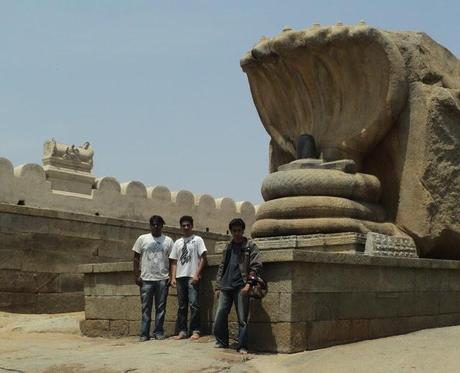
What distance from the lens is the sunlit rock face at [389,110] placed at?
9.39 metres

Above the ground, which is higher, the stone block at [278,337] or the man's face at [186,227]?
the man's face at [186,227]

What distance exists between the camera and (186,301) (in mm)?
8016

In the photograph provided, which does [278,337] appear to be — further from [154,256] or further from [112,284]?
[112,284]

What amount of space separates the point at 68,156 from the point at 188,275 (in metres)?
6.87

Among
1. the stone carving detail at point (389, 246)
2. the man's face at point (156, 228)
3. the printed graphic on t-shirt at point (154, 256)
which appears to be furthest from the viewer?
the stone carving detail at point (389, 246)

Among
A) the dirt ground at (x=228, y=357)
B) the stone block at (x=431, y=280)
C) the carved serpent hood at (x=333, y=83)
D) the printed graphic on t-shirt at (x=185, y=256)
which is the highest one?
the carved serpent hood at (x=333, y=83)

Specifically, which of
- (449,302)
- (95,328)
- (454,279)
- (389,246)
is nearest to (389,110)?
(389,246)

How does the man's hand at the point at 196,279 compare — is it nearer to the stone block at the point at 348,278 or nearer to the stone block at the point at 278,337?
the stone block at the point at 278,337

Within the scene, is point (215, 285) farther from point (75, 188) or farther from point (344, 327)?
point (75, 188)

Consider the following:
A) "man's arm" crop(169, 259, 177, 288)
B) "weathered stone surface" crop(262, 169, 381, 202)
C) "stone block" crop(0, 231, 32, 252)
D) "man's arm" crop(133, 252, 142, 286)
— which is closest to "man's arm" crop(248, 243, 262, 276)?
"man's arm" crop(169, 259, 177, 288)

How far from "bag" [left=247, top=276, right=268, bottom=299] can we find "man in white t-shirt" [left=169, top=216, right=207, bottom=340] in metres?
0.93

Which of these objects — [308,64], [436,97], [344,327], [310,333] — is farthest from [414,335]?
[308,64]

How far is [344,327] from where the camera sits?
7.48 metres

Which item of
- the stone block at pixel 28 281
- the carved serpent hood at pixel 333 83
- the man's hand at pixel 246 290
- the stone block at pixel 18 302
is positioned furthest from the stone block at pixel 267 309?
the stone block at pixel 28 281
